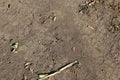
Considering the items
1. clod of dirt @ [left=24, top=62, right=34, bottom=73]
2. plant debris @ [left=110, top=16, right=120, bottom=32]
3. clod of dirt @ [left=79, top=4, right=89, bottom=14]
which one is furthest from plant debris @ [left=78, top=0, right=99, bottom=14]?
clod of dirt @ [left=24, top=62, right=34, bottom=73]

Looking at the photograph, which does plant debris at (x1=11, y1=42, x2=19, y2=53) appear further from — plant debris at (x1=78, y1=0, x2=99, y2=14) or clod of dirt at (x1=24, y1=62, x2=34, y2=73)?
plant debris at (x1=78, y1=0, x2=99, y2=14)

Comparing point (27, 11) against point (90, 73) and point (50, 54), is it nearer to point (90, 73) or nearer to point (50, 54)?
point (50, 54)

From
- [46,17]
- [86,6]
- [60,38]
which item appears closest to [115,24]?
[86,6]

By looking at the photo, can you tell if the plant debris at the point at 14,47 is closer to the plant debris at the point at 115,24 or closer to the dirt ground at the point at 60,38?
the dirt ground at the point at 60,38

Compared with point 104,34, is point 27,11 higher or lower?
higher

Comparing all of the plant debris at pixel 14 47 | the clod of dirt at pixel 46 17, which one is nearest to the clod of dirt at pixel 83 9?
the clod of dirt at pixel 46 17

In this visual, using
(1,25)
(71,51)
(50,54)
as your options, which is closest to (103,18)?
(71,51)

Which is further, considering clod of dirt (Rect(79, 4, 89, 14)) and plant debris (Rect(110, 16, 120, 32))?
clod of dirt (Rect(79, 4, 89, 14))

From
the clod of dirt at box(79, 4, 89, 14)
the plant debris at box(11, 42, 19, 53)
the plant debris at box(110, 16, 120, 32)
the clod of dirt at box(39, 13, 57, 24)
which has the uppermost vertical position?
the clod of dirt at box(79, 4, 89, 14)
